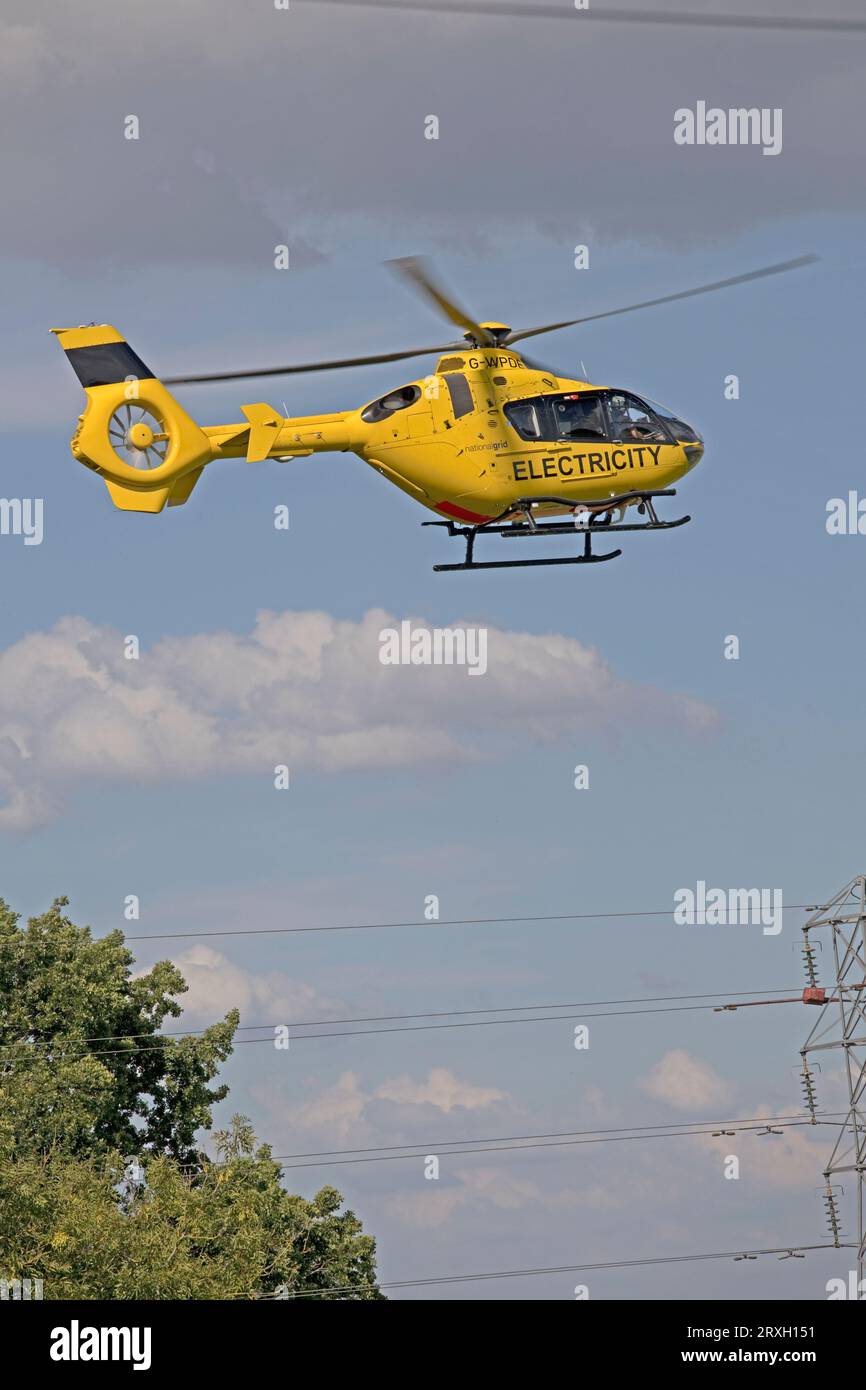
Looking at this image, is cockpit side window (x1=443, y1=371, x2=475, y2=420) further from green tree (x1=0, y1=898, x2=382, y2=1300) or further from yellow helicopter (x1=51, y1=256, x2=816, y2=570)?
green tree (x1=0, y1=898, x2=382, y2=1300)

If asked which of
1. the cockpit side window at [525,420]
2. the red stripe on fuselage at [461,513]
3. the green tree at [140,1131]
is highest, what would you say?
the cockpit side window at [525,420]

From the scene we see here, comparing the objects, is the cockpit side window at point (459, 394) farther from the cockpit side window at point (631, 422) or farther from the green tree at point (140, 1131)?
the green tree at point (140, 1131)

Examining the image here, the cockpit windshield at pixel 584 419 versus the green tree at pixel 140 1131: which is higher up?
the cockpit windshield at pixel 584 419

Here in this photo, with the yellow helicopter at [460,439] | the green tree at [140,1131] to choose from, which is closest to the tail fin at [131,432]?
the yellow helicopter at [460,439]

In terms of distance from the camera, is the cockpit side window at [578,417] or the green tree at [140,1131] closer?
the cockpit side window at [578,417]

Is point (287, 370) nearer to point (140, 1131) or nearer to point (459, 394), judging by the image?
point (459, 394)
